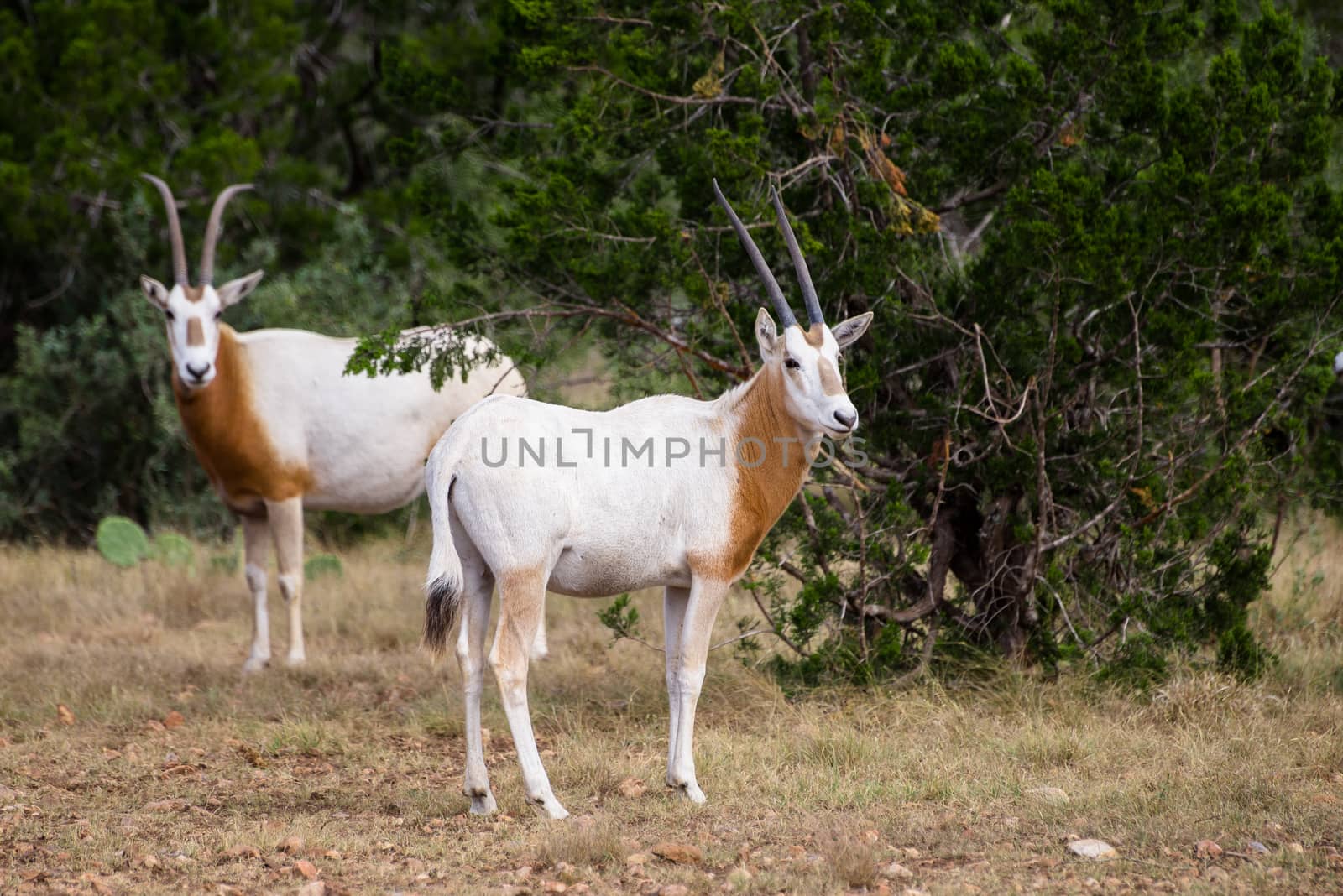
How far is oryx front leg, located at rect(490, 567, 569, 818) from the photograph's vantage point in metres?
5.43

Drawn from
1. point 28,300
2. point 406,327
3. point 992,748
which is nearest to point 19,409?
point 28,300

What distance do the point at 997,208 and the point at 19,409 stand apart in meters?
9.96

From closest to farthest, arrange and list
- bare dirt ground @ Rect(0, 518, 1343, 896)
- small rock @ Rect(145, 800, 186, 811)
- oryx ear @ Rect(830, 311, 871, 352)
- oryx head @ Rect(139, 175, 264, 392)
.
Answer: bare dirt ground @ Rect(0, 518, 1343, 896), small rock @ Rect(145, 800, 186, 811), oryx ear @ Rect(830, 311, 871, 352), oryx head @ Rect(139, 175, 264, 392)

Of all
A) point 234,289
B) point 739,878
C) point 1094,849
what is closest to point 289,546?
point 234,289

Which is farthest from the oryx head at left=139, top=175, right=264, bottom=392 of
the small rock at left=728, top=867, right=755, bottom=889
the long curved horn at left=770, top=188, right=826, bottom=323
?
the small rock at left=728, top=867, right=755, bottom=889

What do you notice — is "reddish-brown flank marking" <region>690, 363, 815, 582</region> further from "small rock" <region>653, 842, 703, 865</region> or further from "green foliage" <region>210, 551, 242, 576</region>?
"green foliage" <region>210, 551, 242, 576</region>

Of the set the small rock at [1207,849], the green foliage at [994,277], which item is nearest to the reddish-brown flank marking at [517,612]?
the green foliage at [994,277]

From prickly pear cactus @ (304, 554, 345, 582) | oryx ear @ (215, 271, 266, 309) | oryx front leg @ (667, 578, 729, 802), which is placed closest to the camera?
oryx front leg @ (667, 578, 729, 802)

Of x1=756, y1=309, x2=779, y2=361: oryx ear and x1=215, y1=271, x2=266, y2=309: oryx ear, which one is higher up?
x1=215, y1=271, x2=266, y2=309: oryx ear

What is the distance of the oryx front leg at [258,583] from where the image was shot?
8.85 meters

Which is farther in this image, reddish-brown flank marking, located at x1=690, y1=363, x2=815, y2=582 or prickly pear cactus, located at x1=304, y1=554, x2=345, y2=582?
prickly pear cactus, located at x1=304, y1=554, x2=345, y2=582

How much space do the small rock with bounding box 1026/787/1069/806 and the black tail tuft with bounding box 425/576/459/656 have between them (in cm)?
248

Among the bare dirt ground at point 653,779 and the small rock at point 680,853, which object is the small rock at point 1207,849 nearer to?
the bare dirt ground at point 653,779

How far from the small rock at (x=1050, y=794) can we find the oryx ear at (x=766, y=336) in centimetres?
214
